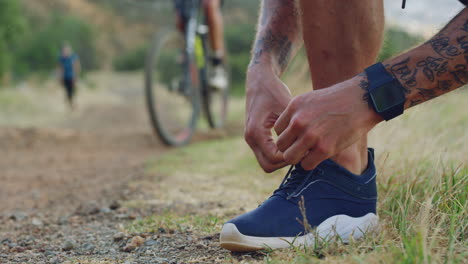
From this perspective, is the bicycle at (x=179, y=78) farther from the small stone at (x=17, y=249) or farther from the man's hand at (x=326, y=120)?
the man's hand at (x=326, y=120)

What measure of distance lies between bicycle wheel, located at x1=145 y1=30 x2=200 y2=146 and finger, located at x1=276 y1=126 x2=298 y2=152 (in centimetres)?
345

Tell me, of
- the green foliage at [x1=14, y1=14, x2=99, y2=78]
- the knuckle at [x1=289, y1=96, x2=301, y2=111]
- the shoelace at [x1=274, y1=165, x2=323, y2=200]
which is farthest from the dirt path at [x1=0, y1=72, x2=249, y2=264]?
the green foliage at [x1=14, y1=14, x2=99, y2=78]

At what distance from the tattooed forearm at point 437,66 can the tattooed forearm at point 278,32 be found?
0.46 metres

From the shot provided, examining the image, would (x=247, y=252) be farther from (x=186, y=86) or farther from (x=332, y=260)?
(x=186, y=86)

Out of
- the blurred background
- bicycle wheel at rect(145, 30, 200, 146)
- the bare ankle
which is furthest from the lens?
bicycle wheel at rect(145, 30, 200, 146)

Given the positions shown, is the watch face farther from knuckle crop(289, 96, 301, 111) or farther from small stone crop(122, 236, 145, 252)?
small stone crop(122, 236, 145, 252)

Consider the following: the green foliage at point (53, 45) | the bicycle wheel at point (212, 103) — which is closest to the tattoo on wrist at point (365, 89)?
the bicycle wheel at point (212, 103)

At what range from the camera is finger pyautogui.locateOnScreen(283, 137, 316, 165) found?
106cm

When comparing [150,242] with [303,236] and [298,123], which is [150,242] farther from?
[298,123]

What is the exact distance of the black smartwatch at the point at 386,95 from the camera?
3.48ft

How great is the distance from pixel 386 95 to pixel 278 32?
54 centimetres

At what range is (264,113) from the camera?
128 centimetres

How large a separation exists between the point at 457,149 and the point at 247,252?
155 cm

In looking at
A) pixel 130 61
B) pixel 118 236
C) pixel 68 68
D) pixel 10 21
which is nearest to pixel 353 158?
pixel 118 236
